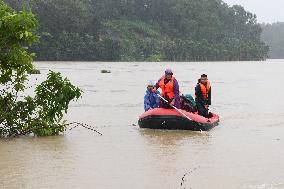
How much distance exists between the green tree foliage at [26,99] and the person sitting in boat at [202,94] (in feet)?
12.0

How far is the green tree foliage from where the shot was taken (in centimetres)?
1250

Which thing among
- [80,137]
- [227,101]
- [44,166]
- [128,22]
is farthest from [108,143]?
[128,22]

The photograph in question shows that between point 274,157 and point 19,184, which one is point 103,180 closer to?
point 19,184

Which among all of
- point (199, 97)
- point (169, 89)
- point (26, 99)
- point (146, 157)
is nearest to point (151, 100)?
point (169, 89)

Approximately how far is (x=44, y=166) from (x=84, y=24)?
254ft

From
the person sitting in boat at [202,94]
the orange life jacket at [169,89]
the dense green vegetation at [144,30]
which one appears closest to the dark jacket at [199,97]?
the person sitting in boat at [202,94]

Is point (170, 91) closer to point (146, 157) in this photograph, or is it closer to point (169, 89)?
point (169, 89)

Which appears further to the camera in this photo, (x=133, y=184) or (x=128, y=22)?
(x=128, y=22)

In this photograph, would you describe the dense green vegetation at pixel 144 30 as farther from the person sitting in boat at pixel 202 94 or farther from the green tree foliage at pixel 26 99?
the green tree foliage at pixel 26 99

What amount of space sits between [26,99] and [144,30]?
9111 centimetres

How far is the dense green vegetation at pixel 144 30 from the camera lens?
270 ft

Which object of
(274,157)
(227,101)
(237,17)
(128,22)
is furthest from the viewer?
(237,17)

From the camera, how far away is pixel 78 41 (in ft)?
269

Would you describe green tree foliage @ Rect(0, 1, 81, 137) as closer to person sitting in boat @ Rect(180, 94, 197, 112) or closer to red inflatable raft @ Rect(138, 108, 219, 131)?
red inflatable raft @ Rect(138, 108, 219, 131)
